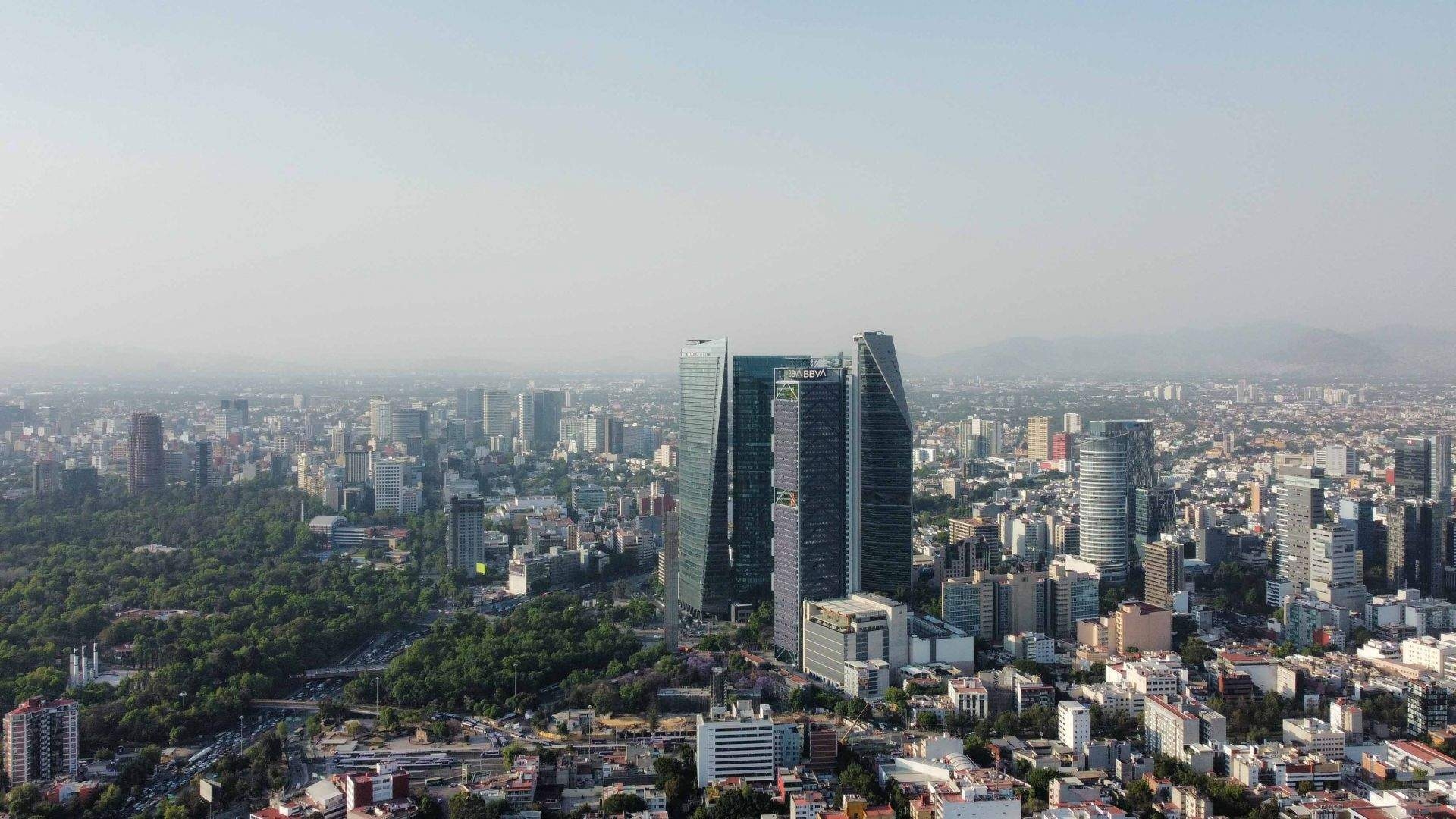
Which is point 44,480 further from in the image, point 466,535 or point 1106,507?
point 1106,507

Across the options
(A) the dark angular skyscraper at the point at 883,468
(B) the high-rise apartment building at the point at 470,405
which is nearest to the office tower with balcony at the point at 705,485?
(A) the dark angular skyscraper at the point at 883,468

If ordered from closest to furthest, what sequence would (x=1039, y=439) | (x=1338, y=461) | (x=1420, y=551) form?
(x=1420, y=551) → (x=1338, y=461) → (x=1039, y=439)

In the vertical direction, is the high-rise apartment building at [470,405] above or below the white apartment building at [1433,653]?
above

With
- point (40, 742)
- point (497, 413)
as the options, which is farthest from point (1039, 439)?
point (40, 742)

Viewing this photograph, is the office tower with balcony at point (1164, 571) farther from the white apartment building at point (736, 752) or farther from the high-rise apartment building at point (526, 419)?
the high-rise apartment building at point (526, 419)

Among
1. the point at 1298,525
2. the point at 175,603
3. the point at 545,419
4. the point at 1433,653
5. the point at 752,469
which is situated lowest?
the point at 175,603

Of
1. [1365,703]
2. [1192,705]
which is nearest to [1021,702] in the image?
[1192,705]

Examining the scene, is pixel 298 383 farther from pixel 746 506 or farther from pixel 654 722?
pixel 654 722
